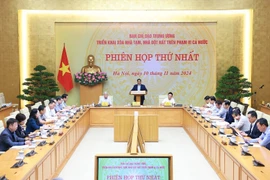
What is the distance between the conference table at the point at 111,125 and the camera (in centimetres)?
431

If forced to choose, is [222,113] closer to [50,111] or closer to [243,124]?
[243,124]

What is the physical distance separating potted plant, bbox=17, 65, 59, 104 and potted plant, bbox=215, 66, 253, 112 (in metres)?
5.62

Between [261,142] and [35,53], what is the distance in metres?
9.69

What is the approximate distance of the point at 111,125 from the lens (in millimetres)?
10891

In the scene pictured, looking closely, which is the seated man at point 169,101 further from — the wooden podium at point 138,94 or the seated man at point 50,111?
the seated man at point 50,111

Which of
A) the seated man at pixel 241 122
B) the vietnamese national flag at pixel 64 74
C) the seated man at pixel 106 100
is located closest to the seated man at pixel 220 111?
the seated man at pixel 241 122

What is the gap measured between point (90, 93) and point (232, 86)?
484cm

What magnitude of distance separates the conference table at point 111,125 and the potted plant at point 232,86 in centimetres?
252

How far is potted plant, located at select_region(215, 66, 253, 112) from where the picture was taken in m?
12.5

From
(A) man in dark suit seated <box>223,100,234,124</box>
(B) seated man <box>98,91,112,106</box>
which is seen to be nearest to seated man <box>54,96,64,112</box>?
(B) seated man <box>98,91,112,106</box>

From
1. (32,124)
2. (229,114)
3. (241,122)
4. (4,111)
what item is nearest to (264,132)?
(241,122)

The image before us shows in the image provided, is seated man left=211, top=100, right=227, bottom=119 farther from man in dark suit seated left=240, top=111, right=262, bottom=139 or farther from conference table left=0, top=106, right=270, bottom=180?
man in dark suit seated left=240, top=111, right=262, bottom=139

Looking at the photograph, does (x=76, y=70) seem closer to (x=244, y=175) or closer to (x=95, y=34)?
(x=95, y=34)

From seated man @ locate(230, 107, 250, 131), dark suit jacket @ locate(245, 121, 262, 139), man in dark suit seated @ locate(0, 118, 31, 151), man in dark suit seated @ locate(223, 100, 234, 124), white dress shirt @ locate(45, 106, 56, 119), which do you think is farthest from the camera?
white dress shirt @ locate(45, 106, 56, 119)
